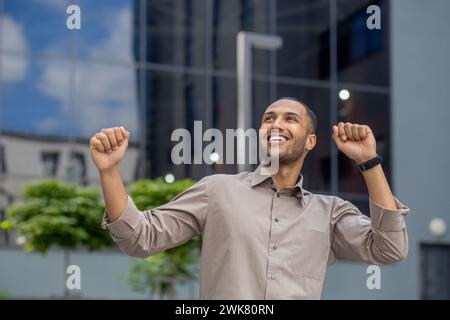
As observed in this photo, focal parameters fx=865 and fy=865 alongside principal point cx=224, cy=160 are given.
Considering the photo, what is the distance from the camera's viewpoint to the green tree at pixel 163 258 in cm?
1150

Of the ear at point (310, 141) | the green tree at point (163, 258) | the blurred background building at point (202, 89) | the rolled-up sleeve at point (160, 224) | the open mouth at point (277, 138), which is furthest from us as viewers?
the blurred background building at point (202, 89)

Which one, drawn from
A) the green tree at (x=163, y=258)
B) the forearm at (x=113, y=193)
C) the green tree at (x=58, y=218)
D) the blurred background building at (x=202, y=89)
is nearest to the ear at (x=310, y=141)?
the forearm at (x=113, y=193)

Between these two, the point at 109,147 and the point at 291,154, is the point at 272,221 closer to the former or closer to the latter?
the point at 291,154

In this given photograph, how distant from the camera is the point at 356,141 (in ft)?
8.39

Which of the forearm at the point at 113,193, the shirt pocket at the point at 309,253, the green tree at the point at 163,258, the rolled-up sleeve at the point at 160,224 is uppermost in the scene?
the forearm at the point at 113,193

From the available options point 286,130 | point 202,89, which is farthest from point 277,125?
point 202,89

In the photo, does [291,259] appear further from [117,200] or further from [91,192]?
[91,192]

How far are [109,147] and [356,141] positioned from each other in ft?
2.38

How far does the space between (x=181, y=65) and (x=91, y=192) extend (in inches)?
170

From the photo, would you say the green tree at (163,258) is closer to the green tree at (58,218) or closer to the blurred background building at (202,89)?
the green tree at (58,218)

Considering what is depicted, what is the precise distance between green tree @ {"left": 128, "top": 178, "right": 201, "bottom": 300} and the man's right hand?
870 cm

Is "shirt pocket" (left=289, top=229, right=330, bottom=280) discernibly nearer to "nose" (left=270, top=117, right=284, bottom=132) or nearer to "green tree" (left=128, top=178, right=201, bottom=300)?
"nose" (left=270, top=117, right=284, bottom=132)

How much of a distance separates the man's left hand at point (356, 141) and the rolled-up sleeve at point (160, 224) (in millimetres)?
456

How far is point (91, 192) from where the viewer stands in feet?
43.7
